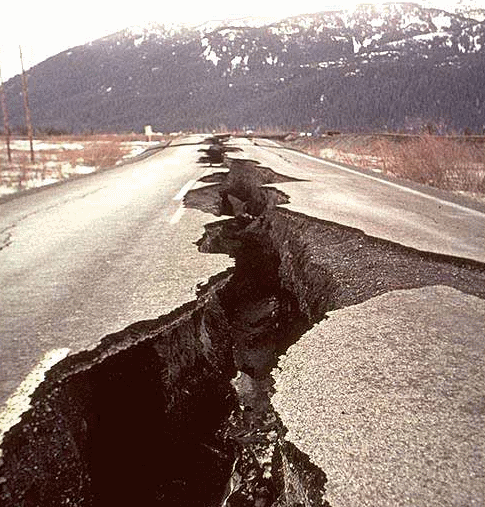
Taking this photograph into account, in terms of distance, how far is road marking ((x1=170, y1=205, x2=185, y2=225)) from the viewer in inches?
179

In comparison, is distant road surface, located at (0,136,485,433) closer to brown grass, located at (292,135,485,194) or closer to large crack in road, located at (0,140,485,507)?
large crack in road, located at (0,140,485,507)

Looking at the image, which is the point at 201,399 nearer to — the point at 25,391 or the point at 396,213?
the point at 25,391

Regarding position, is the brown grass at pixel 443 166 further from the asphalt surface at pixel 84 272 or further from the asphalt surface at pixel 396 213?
the asphalt surface at pixel 84 272

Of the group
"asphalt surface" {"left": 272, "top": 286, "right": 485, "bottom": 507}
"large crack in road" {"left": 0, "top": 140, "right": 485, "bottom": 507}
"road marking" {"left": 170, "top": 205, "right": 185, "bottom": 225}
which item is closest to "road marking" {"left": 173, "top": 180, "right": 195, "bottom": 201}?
"road marking" {"left": 170, "top": 205, "right": 185, "bottom": 225}

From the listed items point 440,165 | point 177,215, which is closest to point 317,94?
point 440,165

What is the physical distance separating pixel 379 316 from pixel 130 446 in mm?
1305

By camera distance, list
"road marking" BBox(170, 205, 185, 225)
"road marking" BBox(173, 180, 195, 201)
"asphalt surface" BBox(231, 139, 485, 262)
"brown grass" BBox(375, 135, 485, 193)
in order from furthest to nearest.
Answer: "brown grass" BBox(375, 135, 485, 193)
"road marking" BBox(173, 180, 195, 201)
"road marking" BBox(170, 205, 185, 225)
"asphalt surface" BBox(231, 139, 485, 262)

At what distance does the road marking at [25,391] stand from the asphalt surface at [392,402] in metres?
0.89

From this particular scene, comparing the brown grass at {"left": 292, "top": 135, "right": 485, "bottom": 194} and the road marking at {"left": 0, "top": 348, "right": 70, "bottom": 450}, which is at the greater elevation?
the road marking at {"left": 0, "top": 348, "right": 70, "bottom": 450}

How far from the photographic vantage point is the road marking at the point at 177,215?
4554 millimetres

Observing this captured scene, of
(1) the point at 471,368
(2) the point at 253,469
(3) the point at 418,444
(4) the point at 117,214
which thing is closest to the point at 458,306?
(1) the point at 471,368

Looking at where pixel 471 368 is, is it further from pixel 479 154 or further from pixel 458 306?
pixel 479 154

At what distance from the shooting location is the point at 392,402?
164 centimetres

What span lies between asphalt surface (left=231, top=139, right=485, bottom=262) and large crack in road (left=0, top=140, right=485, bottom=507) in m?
0.37
